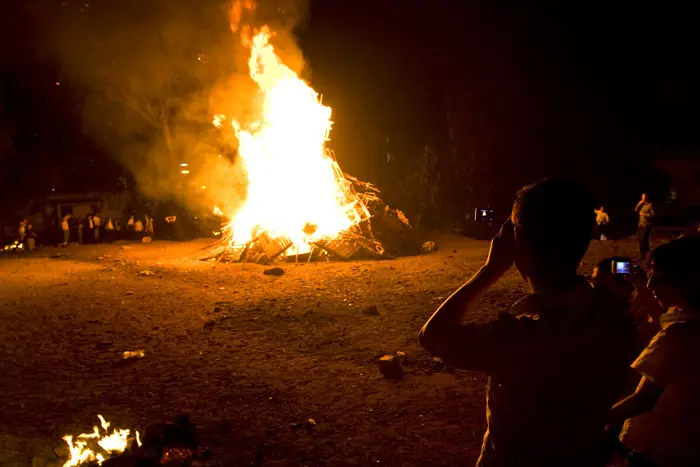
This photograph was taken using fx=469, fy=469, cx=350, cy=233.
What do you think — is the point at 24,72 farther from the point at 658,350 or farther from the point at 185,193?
the point at 658,350

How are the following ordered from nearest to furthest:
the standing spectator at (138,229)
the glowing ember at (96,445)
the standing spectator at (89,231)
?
the glowing ember at (96,445) → the standing spectator at (89,231) → the standing spectator at (138,229)

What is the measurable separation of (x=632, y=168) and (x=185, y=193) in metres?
23.1

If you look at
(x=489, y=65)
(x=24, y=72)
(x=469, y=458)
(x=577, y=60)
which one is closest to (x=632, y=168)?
(x=577, y=60)

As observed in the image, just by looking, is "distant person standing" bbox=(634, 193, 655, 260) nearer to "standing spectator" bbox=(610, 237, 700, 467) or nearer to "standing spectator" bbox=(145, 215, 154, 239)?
"standing spectator" bbox=(610, 237, 700, 467)

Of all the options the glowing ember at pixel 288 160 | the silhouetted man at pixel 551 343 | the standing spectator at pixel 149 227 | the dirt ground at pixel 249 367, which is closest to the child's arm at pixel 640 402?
the silhouetted man at pixel 551 343

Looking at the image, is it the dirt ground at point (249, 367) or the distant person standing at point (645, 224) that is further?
the distant person standing at point (645, 224)

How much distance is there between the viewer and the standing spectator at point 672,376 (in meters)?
2.00

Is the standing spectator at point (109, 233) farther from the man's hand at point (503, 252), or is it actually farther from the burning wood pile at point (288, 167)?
the man's hand at point (503, 252)

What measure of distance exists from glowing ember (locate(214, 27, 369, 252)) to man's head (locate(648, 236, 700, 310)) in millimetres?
13917

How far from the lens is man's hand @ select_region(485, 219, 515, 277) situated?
1.65 metres

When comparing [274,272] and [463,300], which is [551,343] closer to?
[463,300]

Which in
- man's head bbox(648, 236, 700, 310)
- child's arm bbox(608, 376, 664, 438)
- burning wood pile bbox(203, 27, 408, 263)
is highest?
burning wood pile bbox(203, 27, 408, 263)

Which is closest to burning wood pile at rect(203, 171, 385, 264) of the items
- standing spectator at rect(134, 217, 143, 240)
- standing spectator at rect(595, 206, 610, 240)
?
standing spectator at rect(595, 206, 610, 240)

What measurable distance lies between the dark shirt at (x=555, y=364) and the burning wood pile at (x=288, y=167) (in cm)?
1418
